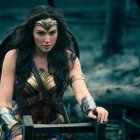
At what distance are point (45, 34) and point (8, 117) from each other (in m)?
0.77

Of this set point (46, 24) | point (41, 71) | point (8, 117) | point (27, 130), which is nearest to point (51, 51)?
point (41, 71)

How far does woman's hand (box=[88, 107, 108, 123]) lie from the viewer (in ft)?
11.2

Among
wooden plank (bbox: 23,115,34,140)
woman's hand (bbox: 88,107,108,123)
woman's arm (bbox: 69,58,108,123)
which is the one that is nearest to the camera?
wooden plank (bbox: 23,115,34,140)

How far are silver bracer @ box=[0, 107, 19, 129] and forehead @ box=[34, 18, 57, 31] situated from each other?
2.44 feet

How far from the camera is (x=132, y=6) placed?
46.0 feet

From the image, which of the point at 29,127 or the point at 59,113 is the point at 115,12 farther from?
the point at 29,127

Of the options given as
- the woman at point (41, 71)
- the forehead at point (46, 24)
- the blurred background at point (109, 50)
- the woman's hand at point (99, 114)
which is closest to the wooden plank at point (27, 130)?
the woman's hand at point (99, 114)

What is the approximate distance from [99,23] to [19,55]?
961cm

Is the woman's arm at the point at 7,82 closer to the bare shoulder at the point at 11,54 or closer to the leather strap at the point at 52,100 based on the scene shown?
the bare shoulder at the point at 11,54

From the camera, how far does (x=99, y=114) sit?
11.4 feet

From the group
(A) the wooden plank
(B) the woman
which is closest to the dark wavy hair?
(B) the woman

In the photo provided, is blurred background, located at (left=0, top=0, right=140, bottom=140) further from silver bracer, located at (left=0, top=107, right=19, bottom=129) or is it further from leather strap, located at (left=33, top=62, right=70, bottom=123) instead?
silver bracer, located at (left=0, top=107, right=19, bottom=129)

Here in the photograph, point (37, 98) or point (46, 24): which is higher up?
point (46, 24)

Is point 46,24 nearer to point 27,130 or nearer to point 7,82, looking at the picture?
point 7,82
